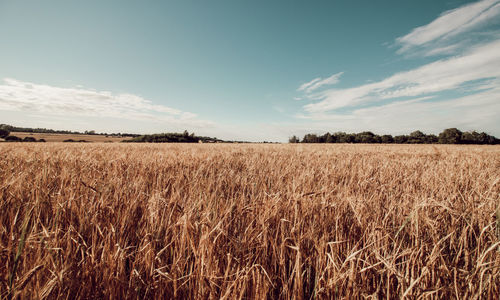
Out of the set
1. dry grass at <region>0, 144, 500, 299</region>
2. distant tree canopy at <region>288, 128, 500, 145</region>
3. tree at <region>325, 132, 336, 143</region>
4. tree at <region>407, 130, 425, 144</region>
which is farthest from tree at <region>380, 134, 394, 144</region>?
dry grass at <region>0, 144, 500, 299</region>

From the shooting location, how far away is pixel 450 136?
5622cm

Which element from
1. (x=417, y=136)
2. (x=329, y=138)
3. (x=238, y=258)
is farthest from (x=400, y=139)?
(x=238, y=258)

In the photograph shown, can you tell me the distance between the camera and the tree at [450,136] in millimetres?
54669

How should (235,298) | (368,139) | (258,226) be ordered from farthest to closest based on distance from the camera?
(368,139) < (258,226) < (235,298)

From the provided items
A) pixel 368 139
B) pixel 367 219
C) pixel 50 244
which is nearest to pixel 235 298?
pixel 50 244

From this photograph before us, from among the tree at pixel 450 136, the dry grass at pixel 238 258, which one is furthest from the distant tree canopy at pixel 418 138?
the dry grass at pixel 238 258

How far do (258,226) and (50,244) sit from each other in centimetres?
111

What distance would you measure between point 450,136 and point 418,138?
733 cm

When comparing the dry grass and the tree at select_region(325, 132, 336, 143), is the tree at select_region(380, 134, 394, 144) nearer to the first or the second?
the tree at select_region(325, 132, 336, 143)

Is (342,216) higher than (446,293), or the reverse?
(342,216)

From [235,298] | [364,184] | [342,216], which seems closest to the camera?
[235,298]

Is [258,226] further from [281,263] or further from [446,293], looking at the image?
[446,293]

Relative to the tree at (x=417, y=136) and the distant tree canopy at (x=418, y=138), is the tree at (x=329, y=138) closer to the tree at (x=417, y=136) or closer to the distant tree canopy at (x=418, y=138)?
the distant tree canopy at (x=418, y=138)

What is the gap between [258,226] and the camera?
1349 millimetres
